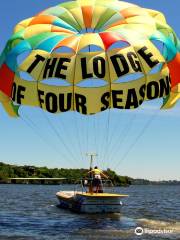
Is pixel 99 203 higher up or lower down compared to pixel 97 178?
lower down

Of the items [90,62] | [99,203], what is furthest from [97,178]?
[90,62]

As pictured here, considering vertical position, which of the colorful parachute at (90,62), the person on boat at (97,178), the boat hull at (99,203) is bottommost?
the boat hull at (99,203)

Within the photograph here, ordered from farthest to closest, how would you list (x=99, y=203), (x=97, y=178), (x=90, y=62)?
(x=99, y=203) → (x=97, y=178) → (x=90, y=62)

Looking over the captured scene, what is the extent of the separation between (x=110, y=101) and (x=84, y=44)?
2.37 meters

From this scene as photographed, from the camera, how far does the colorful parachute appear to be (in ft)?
60.4

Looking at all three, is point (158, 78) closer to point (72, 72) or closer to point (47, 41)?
point (72, 72)

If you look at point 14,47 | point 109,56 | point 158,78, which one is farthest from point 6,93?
point 158,78

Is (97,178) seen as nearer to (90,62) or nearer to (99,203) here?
(99,203)

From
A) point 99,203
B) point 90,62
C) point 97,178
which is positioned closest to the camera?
point 90,62

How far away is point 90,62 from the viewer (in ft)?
60.2

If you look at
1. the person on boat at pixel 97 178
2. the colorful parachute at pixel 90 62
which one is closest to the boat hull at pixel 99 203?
the person on boat at pixel 97 178

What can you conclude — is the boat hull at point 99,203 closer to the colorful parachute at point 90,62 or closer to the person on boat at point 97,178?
the person on boat at point 97,178

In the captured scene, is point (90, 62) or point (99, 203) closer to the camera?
point (90, 62)

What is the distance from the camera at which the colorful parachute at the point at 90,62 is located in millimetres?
18422
